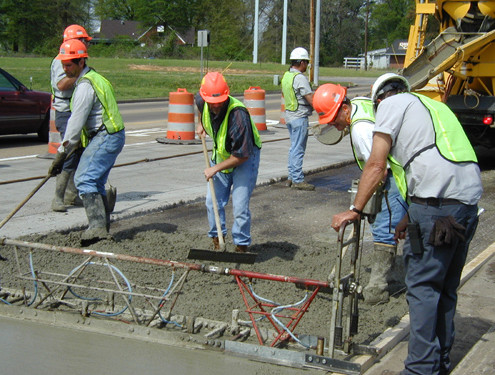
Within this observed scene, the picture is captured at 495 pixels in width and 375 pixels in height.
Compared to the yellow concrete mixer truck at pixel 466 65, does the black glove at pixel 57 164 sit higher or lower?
lower

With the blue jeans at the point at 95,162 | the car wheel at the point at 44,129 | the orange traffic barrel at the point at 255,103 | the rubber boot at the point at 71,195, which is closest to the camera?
the blue jeans at the point at 95,162

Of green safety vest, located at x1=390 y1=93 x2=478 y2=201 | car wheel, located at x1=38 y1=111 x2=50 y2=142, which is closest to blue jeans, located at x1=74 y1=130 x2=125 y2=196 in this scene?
green safety vest, located at x1=390 y1=93 x2=478 y2=201

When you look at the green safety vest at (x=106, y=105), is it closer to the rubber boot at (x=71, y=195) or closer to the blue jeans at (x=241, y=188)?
the blue jeans at (x=241, y=188)

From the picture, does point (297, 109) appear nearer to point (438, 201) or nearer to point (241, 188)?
point (241, 188)

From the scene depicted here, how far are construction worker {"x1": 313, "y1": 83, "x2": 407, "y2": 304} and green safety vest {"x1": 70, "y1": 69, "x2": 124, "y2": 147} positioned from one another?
243 cm

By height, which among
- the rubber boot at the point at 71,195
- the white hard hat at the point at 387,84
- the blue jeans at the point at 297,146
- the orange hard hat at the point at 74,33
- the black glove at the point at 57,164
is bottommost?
the rubber boot at the point at 71,195

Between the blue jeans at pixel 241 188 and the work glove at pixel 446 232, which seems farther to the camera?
the blue jeans at pixel 241 188

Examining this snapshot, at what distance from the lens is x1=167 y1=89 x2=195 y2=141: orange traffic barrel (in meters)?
14.4

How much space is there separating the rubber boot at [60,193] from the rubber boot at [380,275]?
4060mm

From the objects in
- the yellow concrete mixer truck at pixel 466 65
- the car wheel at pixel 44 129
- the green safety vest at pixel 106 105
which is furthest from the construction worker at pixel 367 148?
the car wheel at pixel 44 129

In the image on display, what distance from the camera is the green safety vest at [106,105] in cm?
650

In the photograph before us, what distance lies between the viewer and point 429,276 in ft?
12.2

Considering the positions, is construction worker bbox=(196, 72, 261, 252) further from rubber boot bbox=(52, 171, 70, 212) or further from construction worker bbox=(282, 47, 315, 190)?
construction worker bbox=(282, 47, 315, 190)

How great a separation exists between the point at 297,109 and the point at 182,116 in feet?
17.0
